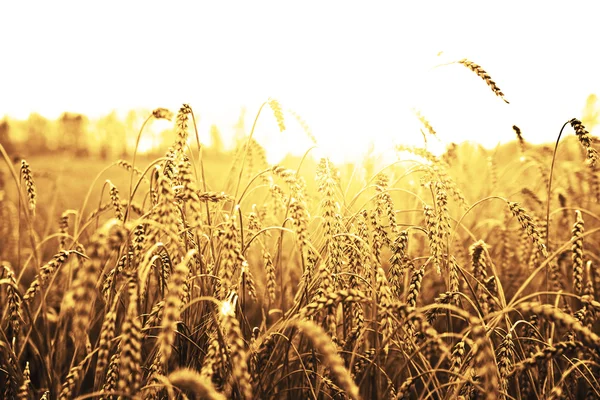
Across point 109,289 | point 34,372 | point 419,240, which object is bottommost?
point 34,372

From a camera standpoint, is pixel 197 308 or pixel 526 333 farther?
pixel 526 333

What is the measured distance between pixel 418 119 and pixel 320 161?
72 cm

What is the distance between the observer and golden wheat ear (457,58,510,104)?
5.23 ft

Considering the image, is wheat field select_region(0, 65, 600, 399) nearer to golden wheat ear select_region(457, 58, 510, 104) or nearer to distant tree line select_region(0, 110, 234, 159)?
golden wheat ear select_region(457, 58, 510, 104)

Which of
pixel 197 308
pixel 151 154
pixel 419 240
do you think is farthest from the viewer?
pixel 151 154

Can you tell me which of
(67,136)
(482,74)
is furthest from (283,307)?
(67,136)

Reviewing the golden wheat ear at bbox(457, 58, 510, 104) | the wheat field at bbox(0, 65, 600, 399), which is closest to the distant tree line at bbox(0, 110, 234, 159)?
the wheat field at bbox(0, 65, 600, 399)

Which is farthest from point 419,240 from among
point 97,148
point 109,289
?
point 97,148

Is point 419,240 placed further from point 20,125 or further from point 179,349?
point 20,125

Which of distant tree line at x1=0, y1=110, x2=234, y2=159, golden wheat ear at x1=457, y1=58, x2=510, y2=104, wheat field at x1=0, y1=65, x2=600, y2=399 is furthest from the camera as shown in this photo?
distant tree line at x1=0, y1=110, x2=234, y2=159

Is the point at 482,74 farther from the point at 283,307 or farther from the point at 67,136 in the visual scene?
the point at 67,136

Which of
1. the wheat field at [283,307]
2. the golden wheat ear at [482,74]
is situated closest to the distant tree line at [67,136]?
the wheat field at [283,307]

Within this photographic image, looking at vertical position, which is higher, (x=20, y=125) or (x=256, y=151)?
(x=20, y=125)

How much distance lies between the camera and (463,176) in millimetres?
4352
